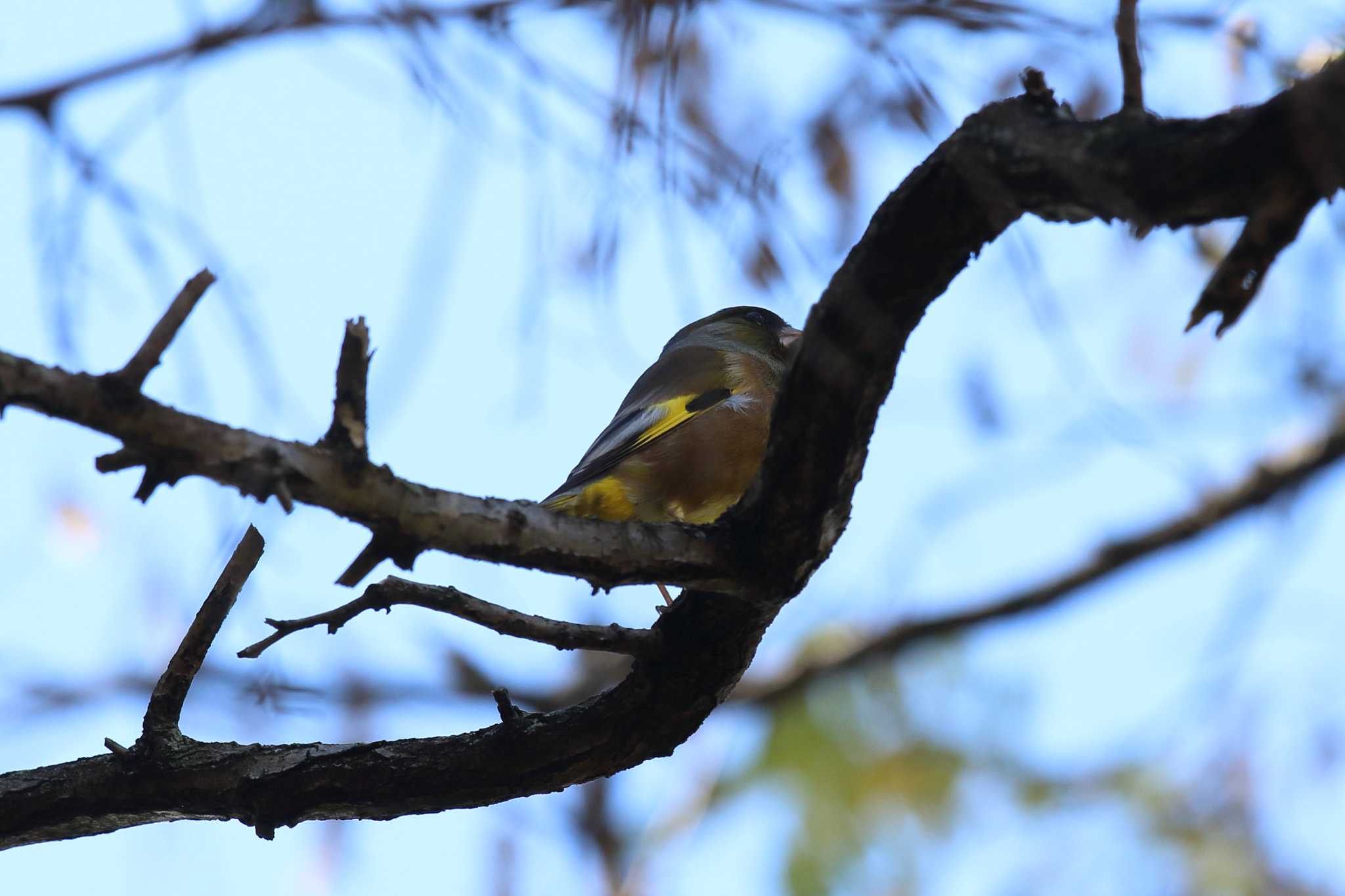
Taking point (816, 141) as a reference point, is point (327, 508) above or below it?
below

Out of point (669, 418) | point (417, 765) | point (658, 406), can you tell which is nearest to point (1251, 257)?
point (417, 765)

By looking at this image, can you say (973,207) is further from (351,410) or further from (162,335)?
(162,335)

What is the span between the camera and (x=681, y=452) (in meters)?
5.35

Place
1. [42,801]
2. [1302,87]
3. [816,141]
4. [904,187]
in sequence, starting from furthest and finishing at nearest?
[816,141] → [42,801] → [904,187] → [1302,87]

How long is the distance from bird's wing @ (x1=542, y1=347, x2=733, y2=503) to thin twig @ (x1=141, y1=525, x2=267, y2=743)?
195 centimetres

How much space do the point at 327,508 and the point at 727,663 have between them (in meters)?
1.33

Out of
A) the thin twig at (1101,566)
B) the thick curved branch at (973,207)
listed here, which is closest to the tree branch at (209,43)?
the thick curved branch at (973,207)

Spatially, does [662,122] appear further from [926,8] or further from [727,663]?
[727,663]

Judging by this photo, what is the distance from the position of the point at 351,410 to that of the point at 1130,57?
1574mm

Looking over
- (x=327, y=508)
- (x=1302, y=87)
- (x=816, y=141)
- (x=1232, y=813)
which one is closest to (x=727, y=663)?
(x=327, y=508)

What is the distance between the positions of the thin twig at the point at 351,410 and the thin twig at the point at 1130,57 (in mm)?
1480

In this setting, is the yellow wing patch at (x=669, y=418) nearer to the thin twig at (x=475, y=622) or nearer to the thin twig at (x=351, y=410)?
the thin twig at (x=475, y=622)

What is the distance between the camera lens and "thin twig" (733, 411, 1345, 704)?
22.8 ft

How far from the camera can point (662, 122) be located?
280 cm
